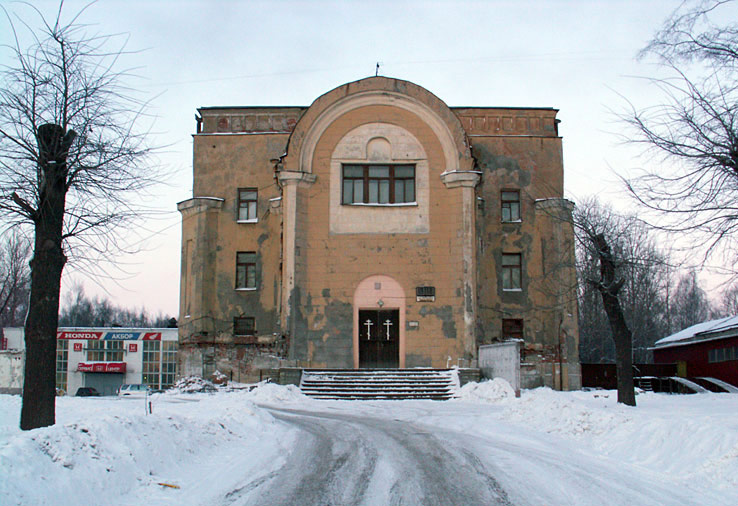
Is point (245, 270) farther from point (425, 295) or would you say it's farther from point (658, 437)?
point (658, 437)

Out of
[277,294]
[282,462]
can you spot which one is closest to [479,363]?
[277,294]

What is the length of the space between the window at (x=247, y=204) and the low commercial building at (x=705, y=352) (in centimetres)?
2091

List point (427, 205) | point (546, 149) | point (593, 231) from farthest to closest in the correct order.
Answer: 1. point (546, 149)
2. point (427, 205)
3. point (593, 231)

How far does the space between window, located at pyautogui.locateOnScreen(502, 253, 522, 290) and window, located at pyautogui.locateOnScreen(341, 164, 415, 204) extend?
20.3ft

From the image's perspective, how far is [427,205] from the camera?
29875mm

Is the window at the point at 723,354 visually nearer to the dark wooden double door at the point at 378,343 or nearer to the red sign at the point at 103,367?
the dark wooden double door at the point at 378,343

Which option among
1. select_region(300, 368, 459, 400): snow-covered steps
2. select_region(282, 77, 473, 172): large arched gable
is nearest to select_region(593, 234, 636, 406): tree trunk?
select_region(300, 368, 459, 400): snow-covered steps

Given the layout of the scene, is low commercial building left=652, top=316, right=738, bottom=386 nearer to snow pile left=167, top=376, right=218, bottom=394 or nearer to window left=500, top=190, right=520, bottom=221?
window left=500, top=190, right=520, bottom=221

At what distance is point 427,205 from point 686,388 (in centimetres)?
1425

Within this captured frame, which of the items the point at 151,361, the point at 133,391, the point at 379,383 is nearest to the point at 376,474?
the point at 379,383

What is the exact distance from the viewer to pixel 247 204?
111ft

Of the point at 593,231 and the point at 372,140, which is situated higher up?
the point at 372,140

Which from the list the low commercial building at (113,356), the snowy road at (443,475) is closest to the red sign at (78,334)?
the low commercial building at (113,356)

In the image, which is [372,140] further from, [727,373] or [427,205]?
[727,373]
